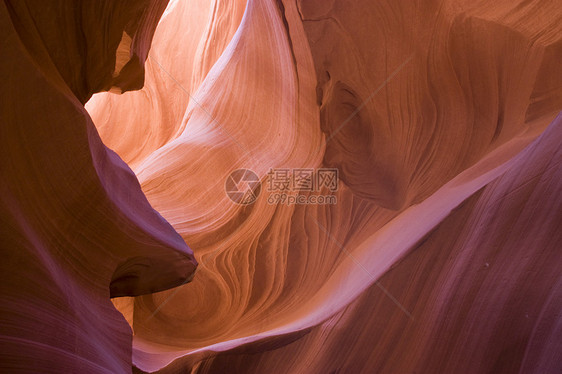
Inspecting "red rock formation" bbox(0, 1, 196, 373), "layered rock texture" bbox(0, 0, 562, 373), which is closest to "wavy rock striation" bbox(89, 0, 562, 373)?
"layered rock texture" bbox(0, 0, 562, 373)

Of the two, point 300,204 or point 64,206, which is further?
point 300,204

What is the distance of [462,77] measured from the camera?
227 cm

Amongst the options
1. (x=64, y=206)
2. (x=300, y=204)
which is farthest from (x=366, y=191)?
(x=64, y=206)

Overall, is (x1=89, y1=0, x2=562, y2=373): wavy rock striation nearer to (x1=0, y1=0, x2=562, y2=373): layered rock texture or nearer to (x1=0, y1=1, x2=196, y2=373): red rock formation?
(x1=0, y1=0, x2=562, y2=373): layered rock texture

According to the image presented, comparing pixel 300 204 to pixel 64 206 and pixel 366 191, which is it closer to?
pixel 366 191

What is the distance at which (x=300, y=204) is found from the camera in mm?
2475

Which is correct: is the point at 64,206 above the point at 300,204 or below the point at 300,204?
above

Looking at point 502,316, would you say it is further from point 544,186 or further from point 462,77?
point 462,77

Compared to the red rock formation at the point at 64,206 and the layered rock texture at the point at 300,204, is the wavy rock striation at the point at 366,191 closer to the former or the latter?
the layered rock texture at the point at 300,204

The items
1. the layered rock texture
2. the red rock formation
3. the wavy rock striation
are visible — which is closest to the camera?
the red rock formation

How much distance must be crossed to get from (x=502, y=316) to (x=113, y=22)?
58.2 inches

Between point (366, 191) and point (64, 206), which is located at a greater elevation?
point (64, 206)

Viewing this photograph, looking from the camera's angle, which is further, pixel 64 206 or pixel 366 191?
pixel 366 191

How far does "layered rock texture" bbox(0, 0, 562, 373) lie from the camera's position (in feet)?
3.55
